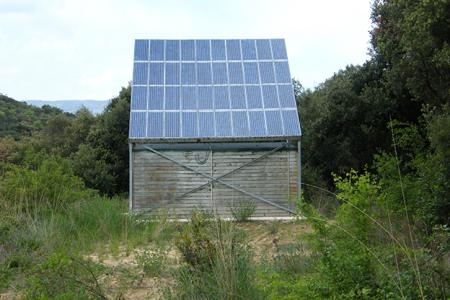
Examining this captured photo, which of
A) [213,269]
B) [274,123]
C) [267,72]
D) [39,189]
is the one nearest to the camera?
[213,269]

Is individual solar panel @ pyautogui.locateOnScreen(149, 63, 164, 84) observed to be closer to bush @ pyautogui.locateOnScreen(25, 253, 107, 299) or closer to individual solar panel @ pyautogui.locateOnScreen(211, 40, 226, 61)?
individual solar panel @ pyautogui.locateOnScreen(211, 40, 226, 61)

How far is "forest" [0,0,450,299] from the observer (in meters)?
4.98

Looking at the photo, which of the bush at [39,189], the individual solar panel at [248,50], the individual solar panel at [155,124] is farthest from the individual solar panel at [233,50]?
the bush at [39,189]

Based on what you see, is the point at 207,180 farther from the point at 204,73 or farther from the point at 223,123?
the point at 204,73

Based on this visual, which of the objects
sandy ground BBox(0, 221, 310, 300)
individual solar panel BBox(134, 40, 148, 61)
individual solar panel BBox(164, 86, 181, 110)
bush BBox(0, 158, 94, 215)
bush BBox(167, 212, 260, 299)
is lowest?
sandy ground BBox(0, 221, 310, 300)

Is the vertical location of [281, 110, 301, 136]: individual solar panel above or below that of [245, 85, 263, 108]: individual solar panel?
below

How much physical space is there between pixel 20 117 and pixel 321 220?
37.2 metres

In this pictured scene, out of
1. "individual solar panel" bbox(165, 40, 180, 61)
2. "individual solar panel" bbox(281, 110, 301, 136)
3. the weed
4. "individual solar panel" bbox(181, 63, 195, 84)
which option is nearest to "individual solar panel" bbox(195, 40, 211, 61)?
"individual solar panel" bbox(181, 63, 195, 84)

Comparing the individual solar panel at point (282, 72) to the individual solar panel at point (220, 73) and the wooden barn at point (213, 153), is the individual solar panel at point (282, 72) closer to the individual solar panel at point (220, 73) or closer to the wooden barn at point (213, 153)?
the wooden barn at point (213, 153)

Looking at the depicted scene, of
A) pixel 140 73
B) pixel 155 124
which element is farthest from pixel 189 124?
pixel 140 73

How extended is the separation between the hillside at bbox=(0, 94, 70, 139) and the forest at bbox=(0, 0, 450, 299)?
43.8 feet

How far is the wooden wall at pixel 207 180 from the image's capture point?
15.7 m

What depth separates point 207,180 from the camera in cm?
1580

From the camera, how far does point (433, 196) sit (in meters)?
8.99
